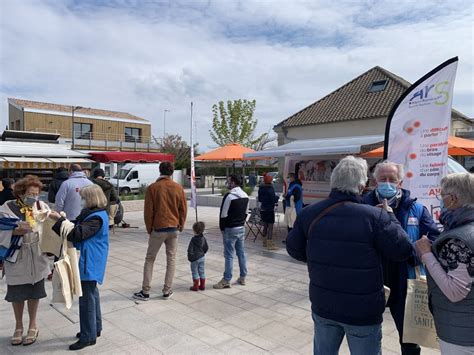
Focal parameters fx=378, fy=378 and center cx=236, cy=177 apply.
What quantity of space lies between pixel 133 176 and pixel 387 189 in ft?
79.5

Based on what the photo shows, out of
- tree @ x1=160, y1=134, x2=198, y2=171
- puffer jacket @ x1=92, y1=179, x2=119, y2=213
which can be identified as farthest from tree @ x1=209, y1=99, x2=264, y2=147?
puffer jacket @ x1=92, y1=179, x2=119, y2=213

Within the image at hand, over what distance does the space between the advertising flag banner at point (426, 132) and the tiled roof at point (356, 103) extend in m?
16.7

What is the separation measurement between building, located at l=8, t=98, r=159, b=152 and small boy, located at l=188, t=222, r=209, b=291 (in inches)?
1165

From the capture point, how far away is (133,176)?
1008 inches

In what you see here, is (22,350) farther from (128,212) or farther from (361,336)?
(128,212)

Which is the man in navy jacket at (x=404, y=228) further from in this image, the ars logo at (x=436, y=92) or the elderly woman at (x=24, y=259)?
the elderly woman at (x=24, y=259)

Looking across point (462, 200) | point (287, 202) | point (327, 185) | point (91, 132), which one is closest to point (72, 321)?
point (462, 200)

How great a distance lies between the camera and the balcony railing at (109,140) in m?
34.8

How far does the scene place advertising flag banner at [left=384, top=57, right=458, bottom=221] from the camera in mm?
3600

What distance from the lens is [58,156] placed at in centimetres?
1363

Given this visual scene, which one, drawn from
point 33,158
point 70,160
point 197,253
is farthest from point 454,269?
point 33,158

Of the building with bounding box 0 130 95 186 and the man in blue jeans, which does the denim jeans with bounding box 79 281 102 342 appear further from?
the building with bounding box 0 130 95 186

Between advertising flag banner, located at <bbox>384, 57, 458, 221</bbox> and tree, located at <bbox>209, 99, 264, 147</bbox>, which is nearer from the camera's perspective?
advertising flag banner, located at <bbox>384, 57, 458, 221</bbox>

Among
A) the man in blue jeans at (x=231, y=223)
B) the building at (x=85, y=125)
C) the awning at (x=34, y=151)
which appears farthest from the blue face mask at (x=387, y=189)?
the building at (x=85, y=125)
